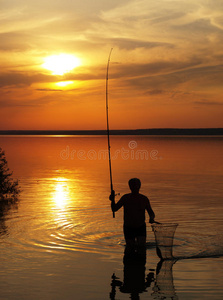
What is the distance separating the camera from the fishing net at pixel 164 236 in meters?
9.29

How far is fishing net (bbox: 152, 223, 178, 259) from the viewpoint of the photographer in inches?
366

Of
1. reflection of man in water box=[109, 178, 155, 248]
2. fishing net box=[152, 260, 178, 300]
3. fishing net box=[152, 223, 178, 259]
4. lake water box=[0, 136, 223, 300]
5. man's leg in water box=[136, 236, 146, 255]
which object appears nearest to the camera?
fishing net box=[152, 260, 178, 300]

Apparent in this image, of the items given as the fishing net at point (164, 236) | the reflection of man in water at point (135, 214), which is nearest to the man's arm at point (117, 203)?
the reflection of man in water at point (135, 214)

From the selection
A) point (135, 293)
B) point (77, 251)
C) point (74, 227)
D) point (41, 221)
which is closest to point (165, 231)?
point (135, 293)

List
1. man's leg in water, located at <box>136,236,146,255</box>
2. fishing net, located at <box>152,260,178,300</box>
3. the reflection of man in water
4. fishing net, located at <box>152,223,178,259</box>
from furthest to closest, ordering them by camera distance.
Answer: man's leg in water, located at <box>136,236,146,255</box>, the reflection of man in water, fishing net, located at <box>152,223,178,259</box>, fishing net, located at <box>152,260,178,300</box>

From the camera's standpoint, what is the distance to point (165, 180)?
2916 cm

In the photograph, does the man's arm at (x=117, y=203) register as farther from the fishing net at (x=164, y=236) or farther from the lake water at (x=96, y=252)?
the lake water at (x=96, y=252)

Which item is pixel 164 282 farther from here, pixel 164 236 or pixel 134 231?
pixel 134 231

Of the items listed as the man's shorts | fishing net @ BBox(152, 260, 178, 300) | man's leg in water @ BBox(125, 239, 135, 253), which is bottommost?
fishing net @ BBox(152, 260, 178, 300)

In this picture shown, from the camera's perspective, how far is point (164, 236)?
30.9 ft

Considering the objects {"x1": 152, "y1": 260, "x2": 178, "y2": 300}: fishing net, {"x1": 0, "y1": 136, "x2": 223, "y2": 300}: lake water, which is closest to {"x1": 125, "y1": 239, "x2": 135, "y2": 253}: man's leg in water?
{"x1": 0, "y1": 136, "x2": 223, "y2": 300}: lake water

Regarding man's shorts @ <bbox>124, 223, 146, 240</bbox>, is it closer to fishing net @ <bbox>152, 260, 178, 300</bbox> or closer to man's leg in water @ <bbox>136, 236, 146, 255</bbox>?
man's leg in water @ <bbox>136, 236, 146, 255</bbox>

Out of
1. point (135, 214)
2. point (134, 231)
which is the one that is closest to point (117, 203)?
point (135, 214)

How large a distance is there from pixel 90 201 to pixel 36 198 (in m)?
2.44
